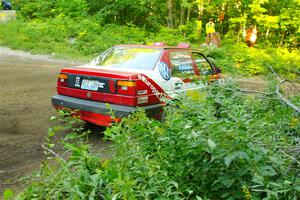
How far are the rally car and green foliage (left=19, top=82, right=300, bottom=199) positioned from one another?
211 centimetres

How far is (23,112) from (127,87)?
2.99 m

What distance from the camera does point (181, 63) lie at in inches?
268

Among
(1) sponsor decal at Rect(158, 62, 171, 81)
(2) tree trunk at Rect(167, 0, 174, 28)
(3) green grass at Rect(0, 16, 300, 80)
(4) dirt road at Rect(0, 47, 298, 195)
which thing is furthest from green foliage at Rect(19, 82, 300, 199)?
(2) tree trunk at Rect(167, 0, 174, 28)

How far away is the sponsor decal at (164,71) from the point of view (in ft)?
20.3

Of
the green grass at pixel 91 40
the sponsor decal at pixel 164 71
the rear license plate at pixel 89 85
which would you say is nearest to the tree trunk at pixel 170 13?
the green grass at pixel 91 40

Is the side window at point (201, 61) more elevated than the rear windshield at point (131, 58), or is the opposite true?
the rear windshield at point (131, 58)

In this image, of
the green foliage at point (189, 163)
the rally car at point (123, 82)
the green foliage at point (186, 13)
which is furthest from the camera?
the green foliage at point (186, 13)

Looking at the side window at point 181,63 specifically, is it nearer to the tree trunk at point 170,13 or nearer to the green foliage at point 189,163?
the green foliage at point 189,163

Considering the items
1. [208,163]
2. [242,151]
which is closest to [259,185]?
[242,151]

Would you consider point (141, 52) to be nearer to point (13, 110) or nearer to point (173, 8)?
point (13, 110)

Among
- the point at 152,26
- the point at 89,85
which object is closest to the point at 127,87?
the point at 89,85

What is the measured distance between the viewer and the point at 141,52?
21.5ft

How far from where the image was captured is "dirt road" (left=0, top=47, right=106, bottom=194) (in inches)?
191

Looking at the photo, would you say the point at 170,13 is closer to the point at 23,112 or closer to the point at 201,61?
the point at 201,61
